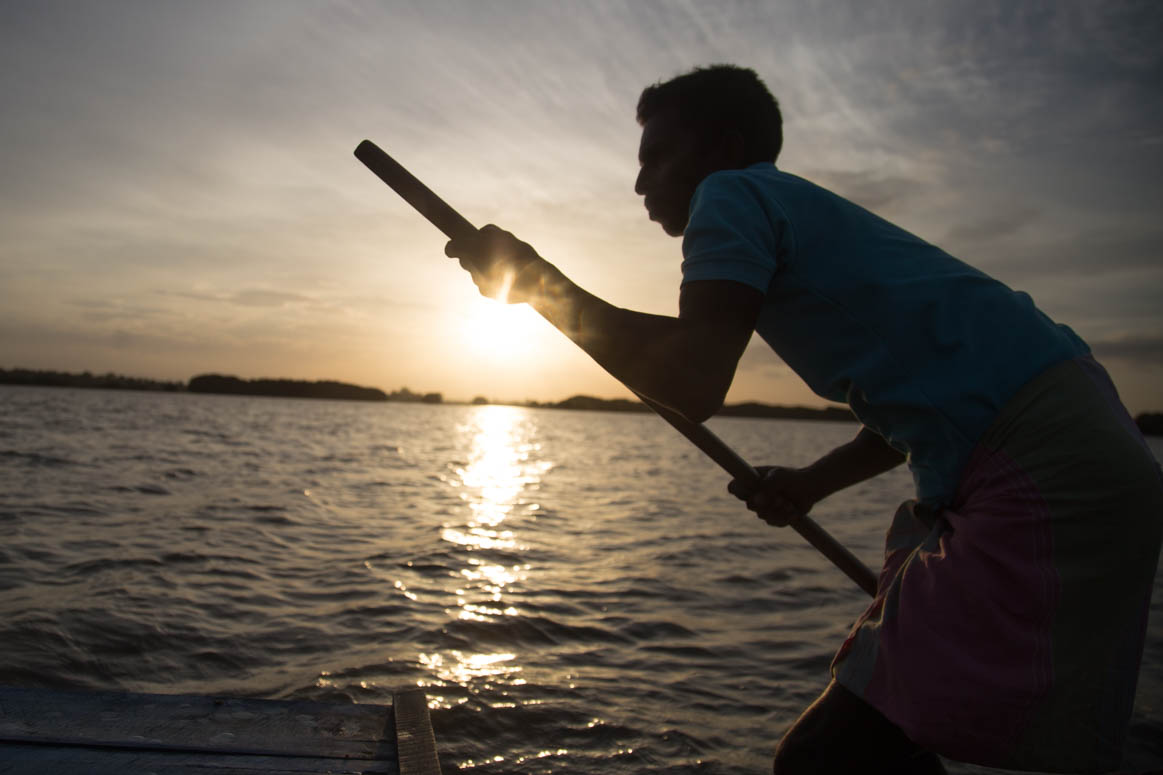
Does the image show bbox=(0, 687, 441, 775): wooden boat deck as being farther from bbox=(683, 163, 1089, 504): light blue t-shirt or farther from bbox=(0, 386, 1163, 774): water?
bbox=(683, 163, 1089, 504): light blue t-shirt

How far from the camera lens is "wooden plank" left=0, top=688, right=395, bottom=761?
7.56ft

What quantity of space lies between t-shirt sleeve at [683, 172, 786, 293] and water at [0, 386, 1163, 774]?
10.6ft

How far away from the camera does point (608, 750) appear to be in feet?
13.5

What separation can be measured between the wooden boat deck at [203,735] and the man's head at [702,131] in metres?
1.80

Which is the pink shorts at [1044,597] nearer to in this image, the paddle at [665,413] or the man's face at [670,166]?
the paddle at [665,413]

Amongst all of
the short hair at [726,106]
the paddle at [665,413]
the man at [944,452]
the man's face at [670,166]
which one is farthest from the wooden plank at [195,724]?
the short hair at [726,106]

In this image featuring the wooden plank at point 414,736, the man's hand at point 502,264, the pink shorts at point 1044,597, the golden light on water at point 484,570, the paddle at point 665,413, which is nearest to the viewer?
the pink shorts at point 1044,597

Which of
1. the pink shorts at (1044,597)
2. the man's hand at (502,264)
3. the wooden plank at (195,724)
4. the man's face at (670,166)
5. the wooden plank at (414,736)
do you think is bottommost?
the wooden plank at (195,724)

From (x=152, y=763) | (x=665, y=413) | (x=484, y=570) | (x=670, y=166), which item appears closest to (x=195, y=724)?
(x=152, y=763)

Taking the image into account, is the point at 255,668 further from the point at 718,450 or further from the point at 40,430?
the point at 40,430

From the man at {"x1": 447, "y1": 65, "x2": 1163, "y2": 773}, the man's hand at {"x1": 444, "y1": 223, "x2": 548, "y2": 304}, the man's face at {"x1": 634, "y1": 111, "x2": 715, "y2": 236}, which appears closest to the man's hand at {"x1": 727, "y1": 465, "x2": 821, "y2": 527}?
the man at {"x1": 447, "y1": 65, "x2": 1163, "y2": 773}

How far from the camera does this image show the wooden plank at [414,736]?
2.29 meters

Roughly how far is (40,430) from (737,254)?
27.7 m

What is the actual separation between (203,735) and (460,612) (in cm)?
413
